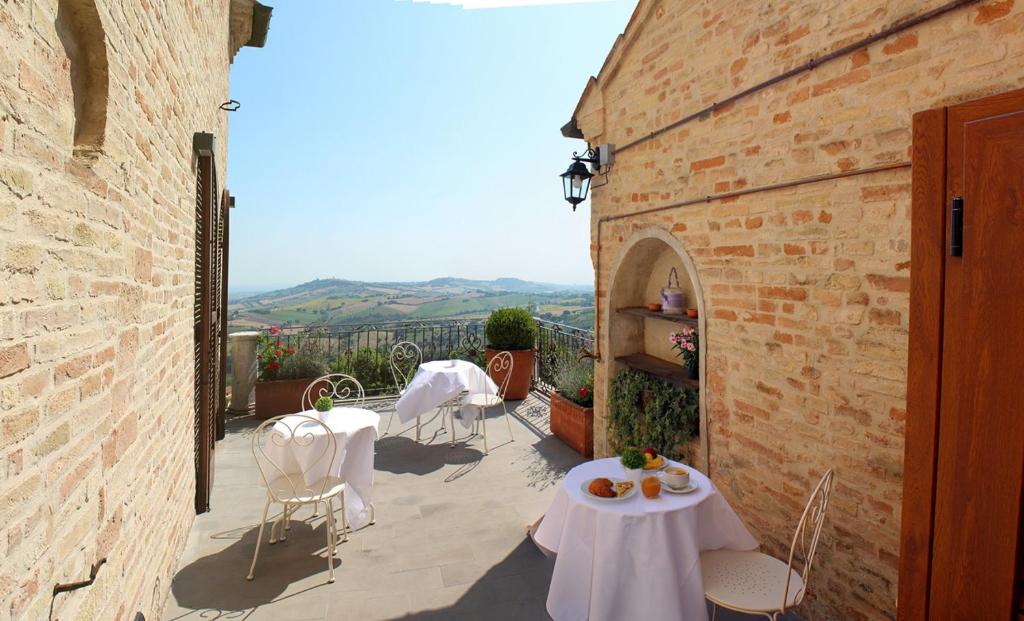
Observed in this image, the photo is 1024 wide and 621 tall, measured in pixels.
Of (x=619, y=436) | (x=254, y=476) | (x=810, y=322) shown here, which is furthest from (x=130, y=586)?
(x=619, y=436)

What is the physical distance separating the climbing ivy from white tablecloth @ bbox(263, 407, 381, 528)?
2.24 metres

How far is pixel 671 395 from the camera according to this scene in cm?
443

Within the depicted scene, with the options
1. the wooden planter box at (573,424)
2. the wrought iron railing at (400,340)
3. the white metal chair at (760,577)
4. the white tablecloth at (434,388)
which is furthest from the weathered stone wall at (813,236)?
the wrought iron railing at (400,340)

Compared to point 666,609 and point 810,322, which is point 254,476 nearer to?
point 666,609

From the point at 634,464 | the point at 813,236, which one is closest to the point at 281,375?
the point at 634,464

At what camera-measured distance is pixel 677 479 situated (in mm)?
2854

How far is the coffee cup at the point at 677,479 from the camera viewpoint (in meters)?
2.84

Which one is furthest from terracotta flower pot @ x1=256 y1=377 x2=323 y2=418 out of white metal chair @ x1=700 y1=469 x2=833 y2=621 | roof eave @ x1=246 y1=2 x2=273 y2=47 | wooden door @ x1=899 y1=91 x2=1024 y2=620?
wooden door @ x1=899 y1=91 x2=1024 y2=620

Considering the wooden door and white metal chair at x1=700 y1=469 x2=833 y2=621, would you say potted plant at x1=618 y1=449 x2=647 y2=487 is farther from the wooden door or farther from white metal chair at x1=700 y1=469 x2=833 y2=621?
the wooden door

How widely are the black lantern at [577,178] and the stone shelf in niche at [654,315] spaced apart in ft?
3.71

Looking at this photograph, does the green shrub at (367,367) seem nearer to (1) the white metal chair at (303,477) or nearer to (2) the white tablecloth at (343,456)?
(2) the white tablecloth at (343,456)

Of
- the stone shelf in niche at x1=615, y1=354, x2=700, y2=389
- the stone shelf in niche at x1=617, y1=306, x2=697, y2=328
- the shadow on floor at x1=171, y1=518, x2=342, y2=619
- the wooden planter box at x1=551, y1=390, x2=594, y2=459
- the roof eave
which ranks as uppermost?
the roof eave

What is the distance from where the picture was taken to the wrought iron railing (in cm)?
784

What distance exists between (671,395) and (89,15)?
418 centimetres
